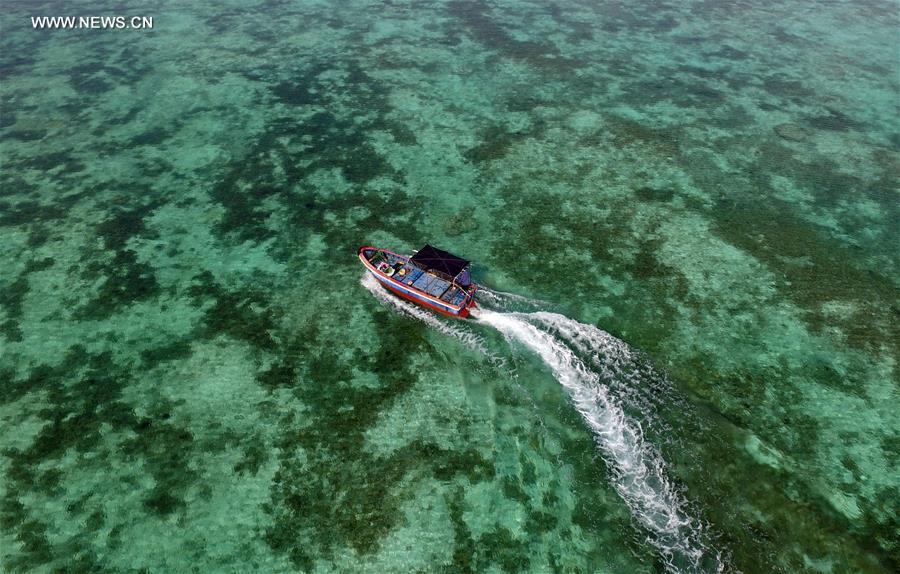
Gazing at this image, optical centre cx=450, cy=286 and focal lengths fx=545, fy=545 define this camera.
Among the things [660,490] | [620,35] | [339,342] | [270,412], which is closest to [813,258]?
[660,490]

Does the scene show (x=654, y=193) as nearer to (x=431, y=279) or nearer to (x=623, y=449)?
(x=431, y=279)

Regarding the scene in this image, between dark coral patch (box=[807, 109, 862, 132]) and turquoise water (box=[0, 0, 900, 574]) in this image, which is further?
dark coral patch (box=[807, 109, 862, 132])

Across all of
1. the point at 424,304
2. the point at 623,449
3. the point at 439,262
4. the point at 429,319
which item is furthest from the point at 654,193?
the point at 623,449

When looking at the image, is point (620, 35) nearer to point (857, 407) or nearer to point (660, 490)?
point (857, 407)

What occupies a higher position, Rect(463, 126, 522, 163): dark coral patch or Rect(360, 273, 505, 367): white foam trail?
Rect(463, 126, 522, 163): dark coral patch

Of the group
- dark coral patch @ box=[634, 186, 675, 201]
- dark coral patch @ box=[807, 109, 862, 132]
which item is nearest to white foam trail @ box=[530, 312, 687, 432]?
dark coral patch @ box=[634, 186, 675, 201]

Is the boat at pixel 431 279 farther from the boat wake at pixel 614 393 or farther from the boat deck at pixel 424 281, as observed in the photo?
the boat wake at pixel 614 393

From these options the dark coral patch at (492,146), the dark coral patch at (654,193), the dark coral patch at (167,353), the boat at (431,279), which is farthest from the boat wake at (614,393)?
the dark coral patch at (492,146)

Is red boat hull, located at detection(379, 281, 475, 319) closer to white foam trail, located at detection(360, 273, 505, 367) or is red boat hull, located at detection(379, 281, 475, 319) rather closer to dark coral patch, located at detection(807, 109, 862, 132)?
white foam trail, located at detection(360, 273, 505, 367)
